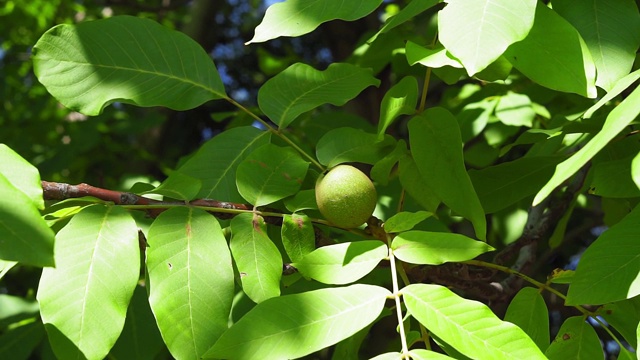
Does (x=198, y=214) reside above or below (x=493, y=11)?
below

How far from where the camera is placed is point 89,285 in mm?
851

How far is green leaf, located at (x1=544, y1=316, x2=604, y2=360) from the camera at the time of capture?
3.10ft

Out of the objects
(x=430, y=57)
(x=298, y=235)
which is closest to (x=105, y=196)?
(x=298, y=235)

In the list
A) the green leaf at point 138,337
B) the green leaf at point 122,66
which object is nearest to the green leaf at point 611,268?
the green leaf at point 122,66

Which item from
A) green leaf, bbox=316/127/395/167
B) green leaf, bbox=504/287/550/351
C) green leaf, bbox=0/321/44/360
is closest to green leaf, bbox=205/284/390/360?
green leaf, bbox=504/287/550/351

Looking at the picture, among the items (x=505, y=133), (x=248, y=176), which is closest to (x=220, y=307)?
(x=248, y=176)

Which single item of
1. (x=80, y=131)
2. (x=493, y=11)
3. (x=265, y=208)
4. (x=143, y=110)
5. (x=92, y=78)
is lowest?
(x=143, y=110)

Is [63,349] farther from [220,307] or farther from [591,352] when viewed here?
[591,352]

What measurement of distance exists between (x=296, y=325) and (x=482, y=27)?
0.40 m

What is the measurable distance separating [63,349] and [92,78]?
1.53 feet

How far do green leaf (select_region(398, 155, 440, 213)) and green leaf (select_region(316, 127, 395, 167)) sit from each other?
0.17ft

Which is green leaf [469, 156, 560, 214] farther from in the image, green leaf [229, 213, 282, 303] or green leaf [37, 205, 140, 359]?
green leaf [37, 205, 140, 359]

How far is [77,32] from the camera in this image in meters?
1.12

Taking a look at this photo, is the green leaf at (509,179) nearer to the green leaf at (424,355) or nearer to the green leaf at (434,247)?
the green leaf at (434,247)
